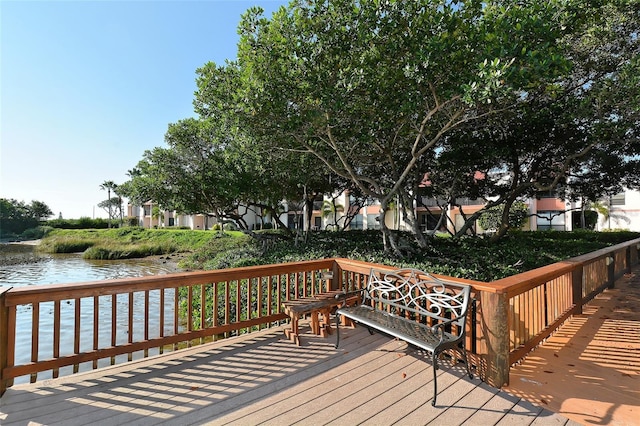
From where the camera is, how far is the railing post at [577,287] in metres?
4.64

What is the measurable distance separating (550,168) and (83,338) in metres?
13.6

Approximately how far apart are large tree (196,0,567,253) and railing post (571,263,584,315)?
9.74 feet

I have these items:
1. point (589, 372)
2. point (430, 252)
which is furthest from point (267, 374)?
point (430, 252)

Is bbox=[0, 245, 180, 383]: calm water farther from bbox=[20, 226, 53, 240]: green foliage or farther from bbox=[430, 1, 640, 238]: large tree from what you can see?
bbox=[20, 226, 53, 240]: green foliage

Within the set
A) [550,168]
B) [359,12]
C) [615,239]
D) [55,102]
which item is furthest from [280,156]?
[615,239]

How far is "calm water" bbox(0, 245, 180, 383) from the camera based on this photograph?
6.09 m

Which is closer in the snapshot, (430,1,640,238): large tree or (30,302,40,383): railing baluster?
(30,302,40,383): railing baluster

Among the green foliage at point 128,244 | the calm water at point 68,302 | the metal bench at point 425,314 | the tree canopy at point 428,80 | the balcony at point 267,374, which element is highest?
the tree canopy at point 428,80

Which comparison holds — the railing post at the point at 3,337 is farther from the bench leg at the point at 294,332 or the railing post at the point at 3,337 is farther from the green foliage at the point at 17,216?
the green foliage at the point at 17,216

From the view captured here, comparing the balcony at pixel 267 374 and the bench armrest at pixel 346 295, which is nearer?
the balcony at pixel 267 374

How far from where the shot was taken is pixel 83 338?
6258 mm

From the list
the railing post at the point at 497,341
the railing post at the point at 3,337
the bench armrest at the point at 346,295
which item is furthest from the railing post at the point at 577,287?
the railing post at the point at 3,337

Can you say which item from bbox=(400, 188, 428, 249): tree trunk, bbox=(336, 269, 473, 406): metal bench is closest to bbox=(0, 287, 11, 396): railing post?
bbox=(336, 269, 473, 406): metal bench

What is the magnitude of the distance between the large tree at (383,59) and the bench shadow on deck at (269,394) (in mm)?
3895
